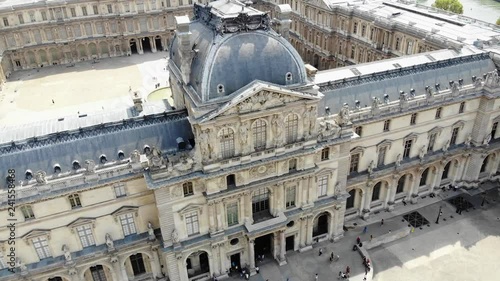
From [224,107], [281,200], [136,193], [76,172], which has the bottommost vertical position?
[281,200]

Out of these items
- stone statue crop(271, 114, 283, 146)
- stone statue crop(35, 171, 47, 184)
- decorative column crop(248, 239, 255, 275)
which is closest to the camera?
stone statue crop(35, 171, 47, 184)

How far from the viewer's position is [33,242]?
43156 millimetres

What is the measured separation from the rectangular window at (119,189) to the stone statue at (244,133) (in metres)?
13.4

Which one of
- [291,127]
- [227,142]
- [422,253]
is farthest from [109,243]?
[422,253]

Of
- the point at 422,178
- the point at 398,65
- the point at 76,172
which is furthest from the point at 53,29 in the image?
the point at 422,178

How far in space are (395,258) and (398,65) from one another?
91.1 feet

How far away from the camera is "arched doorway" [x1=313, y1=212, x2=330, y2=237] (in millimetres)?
56062

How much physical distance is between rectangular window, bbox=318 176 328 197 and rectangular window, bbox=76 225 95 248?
89.3 feet

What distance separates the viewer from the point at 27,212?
41719 millimetres

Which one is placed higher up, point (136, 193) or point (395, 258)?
point (136, 193)

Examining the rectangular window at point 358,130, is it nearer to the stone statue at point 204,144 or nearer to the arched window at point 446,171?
the arched window at point 446,171

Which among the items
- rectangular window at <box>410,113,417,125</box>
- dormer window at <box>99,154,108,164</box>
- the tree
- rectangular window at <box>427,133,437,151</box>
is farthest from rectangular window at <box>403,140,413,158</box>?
the tree

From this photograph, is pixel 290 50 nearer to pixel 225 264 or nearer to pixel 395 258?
pixel 225 264

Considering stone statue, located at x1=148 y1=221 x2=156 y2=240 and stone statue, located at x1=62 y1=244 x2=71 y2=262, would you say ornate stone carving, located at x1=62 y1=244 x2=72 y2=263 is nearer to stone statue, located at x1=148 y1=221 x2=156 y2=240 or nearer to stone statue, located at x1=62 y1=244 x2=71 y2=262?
stone statue, located at x1=62 y1=244 x2=71 y2=262
